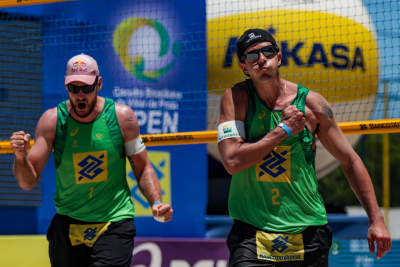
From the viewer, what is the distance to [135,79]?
16.9 feet

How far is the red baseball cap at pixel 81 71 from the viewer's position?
121 inches

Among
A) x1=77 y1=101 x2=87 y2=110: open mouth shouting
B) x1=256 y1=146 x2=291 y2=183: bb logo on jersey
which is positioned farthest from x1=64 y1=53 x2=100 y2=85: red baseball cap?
x1=256 y1=146 x2=291 y2=183: bb logo on jersey

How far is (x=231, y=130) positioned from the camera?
2650 mm

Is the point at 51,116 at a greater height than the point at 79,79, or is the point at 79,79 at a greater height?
the point at 79,79

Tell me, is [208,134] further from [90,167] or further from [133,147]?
[90,167]

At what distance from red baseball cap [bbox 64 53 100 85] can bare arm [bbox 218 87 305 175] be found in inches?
39.8

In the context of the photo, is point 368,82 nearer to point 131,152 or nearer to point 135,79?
point 135,79

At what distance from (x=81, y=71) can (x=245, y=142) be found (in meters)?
1.26

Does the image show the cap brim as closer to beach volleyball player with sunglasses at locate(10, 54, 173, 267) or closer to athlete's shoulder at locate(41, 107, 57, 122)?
beach volleyball player with sunglasses at locate(10, 54, 173, 267)

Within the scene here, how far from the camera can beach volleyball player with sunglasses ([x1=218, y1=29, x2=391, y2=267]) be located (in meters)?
→ 2.57

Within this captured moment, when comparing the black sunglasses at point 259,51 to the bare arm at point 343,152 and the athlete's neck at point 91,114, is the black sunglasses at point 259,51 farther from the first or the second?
the athlete's neck at point 91,114

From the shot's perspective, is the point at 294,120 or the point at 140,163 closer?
the point at 294,120

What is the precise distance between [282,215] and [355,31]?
10.2 feet

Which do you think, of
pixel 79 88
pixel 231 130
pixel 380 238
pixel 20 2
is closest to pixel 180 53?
pixel 20 2
